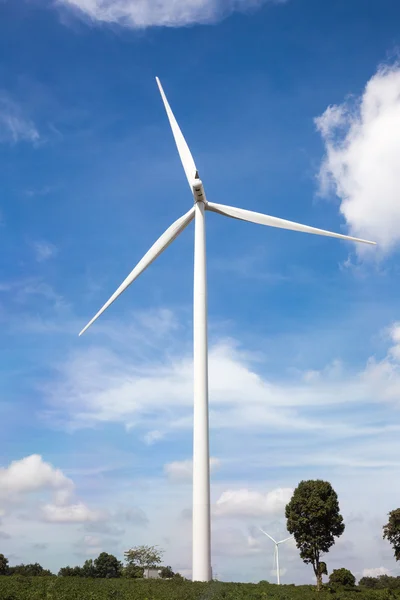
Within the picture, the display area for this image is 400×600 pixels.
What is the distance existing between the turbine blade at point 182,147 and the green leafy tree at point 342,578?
58.0 m

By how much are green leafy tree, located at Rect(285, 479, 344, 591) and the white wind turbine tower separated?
1520 inches

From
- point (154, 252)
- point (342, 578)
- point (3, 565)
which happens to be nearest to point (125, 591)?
Result: point (154, 252)

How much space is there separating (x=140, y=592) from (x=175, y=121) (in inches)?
1471

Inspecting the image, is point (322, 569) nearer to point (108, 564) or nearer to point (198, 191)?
point (108, 564)

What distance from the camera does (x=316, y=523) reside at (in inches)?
2771

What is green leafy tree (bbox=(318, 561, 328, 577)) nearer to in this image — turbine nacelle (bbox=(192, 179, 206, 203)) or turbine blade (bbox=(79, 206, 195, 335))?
turbine blade (bbox=(79, 206, 195, 335))

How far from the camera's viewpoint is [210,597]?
27.4 meters

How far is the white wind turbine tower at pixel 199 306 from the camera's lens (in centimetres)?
3341

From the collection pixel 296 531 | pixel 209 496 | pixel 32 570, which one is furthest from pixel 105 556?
pixel 209 496

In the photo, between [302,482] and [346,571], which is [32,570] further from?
[346,571]

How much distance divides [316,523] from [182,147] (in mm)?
49323

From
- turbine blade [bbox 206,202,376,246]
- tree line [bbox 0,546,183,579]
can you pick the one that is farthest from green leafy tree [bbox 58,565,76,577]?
turbine blade [bbox 206,202,376,246]

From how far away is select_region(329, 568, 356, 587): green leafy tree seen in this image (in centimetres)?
7456

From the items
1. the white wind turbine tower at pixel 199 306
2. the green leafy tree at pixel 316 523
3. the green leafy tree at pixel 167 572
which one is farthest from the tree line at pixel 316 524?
the white wind turbine tower at pixel 199 306
